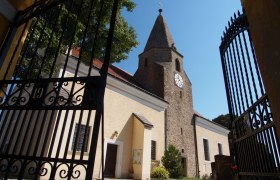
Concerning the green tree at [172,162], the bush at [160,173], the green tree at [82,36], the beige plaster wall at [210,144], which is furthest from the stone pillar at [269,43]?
the beige plaster wall at [210,144]

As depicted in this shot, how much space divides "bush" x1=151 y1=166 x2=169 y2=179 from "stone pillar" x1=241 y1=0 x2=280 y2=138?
1514 centimetres

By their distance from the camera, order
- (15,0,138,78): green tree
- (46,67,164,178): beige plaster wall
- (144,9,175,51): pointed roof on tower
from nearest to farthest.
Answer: (15,0,138,78): green tree, (46,67,164,178): beige plaster wall, (144,9,175,51): pointed roof on tower

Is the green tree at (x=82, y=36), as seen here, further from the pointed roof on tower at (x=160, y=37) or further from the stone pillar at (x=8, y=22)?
the pointed roof on tower at (x=160, y=37)

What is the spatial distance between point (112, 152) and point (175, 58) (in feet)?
47.0

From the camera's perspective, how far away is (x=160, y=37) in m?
27.0

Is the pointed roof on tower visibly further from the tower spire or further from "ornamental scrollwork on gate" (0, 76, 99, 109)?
"ornamental scrollwork on gate" (0, 76, 99, 109)

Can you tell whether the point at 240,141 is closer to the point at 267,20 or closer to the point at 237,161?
the point at 237,161

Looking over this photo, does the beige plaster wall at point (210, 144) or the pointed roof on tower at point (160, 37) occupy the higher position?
the pointed roof on tower at point (160, 37)

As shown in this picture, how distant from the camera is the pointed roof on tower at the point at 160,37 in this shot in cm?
2609

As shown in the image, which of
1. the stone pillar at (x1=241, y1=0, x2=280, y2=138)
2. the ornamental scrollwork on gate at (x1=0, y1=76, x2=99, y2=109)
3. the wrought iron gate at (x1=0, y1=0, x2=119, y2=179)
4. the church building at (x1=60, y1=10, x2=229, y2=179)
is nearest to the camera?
the stone pillar at (x1=241, y1=0, x2=280, y2=138)

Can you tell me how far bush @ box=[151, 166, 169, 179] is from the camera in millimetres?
16375

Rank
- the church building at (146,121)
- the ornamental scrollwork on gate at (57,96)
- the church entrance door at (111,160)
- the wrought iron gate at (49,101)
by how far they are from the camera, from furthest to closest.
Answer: the church entrance door at (111,160) < the church building at (146,121) < the ornamental scrollwork on gate at (57,96) < the wrought iron gate at (49,101)

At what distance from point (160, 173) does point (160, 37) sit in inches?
646

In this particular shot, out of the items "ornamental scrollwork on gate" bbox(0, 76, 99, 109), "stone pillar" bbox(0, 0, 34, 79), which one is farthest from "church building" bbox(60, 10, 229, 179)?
"ornamental scrollwork on gate" bbox(0, 76, 99, 109)
